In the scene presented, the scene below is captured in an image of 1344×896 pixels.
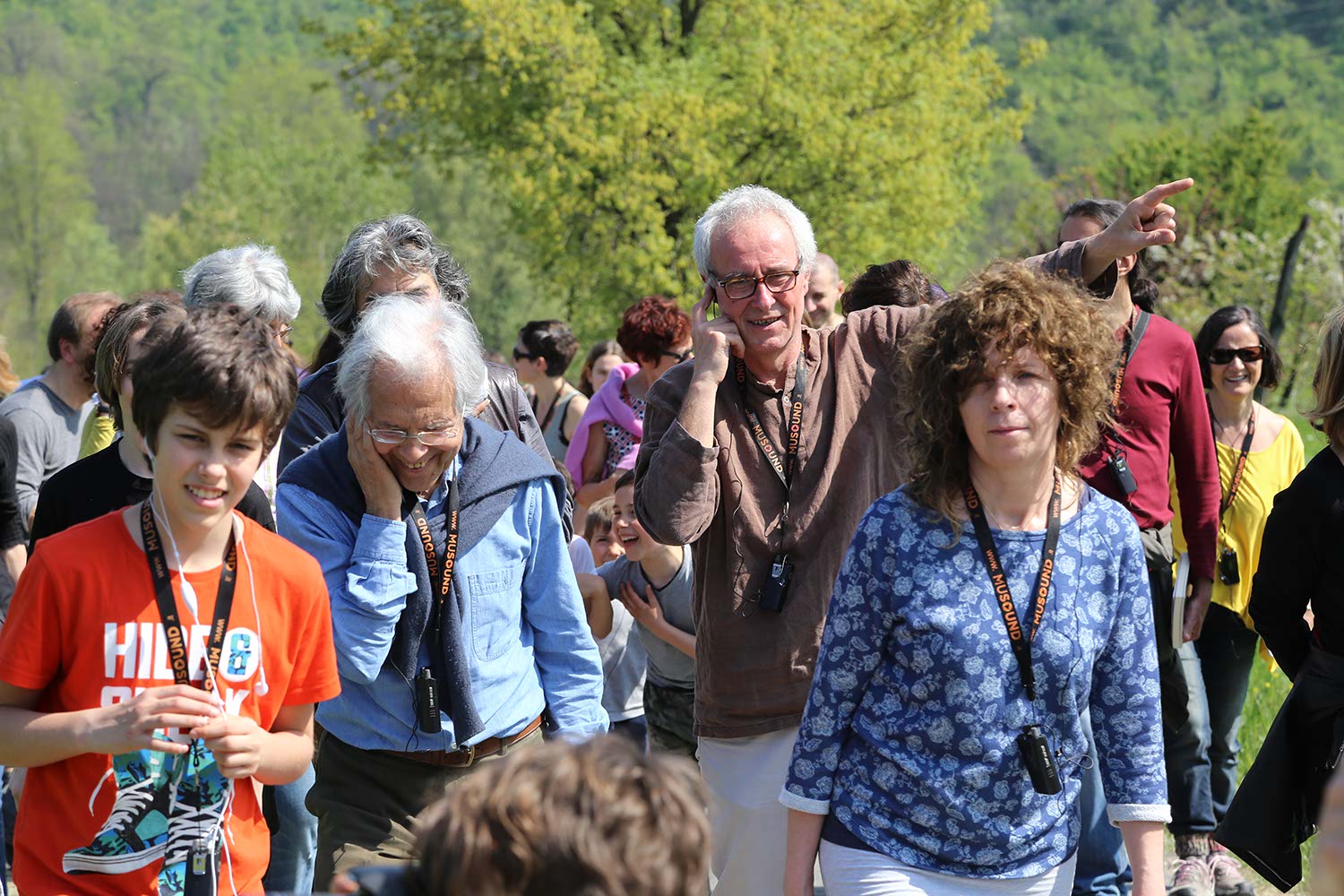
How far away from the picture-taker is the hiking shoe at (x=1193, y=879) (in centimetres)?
595

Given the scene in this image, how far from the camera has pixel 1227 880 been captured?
6.04m

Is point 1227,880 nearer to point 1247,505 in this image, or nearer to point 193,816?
point 1247,505

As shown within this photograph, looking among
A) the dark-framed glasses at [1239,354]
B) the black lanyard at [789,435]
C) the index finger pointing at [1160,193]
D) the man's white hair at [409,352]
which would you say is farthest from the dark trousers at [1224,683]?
the man's white hair at [409,352]

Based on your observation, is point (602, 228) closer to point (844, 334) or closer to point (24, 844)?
point (844, 334)

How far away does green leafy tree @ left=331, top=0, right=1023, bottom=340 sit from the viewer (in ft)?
81.8

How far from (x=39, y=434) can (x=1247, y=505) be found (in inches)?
213

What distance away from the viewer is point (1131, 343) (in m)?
5.41

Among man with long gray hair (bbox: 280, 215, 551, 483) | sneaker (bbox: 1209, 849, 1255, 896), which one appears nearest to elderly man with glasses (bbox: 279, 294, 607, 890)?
man with long gray hair (bbox: 280, 215, 551, 483)

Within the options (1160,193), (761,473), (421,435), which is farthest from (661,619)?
(1160,193)

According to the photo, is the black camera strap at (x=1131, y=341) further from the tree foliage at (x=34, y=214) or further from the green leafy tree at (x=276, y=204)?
the tree foliage at (x=34, y=214)

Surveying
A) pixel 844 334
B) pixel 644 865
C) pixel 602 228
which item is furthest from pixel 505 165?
pixel 644 865

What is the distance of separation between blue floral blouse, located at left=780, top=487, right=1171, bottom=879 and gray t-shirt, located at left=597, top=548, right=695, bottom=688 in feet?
7.97

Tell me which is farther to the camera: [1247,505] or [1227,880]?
[1247,505]

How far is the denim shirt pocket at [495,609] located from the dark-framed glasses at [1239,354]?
4.25 m
